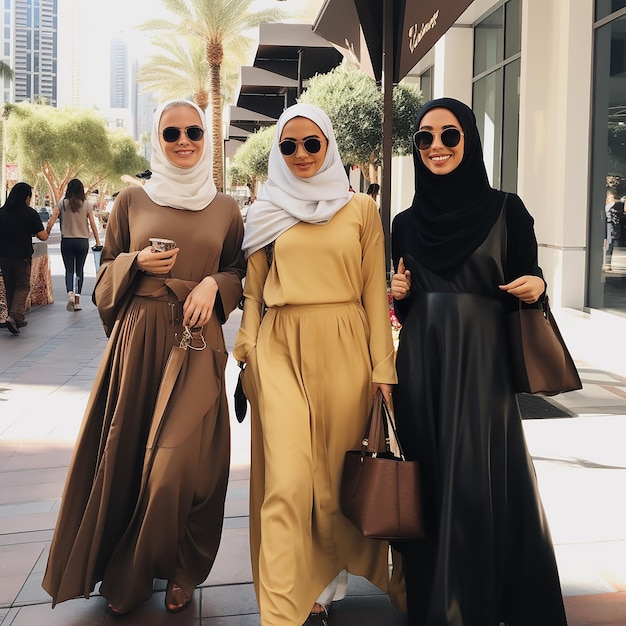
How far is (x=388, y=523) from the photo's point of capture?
2527mm

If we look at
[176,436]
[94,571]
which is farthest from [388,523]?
[94,571]

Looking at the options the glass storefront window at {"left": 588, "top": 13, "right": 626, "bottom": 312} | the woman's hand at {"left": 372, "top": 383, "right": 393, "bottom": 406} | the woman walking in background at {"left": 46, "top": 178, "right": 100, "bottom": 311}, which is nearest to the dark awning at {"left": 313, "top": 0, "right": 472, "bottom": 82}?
the woman's hand at {"left": 372, "top": 383, "right": 393, "bottom": 406}

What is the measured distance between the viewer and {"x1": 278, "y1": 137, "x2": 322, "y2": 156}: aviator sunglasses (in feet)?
9.26

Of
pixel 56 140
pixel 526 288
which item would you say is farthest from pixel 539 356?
pixel 56 140

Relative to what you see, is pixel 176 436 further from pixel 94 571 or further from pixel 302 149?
pixel 302 149

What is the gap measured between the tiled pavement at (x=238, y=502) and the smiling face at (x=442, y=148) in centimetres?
162

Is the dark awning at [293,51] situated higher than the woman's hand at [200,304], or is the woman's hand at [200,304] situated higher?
the dark awning at [293,51]

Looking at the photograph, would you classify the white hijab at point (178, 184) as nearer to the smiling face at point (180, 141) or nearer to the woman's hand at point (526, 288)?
the smiling face at point (180, 141)

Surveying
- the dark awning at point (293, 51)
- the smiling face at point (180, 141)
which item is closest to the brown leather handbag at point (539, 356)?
the smiling face at point (180, 141)

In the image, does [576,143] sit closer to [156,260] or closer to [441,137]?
[441,137]

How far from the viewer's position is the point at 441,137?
8.68 feet

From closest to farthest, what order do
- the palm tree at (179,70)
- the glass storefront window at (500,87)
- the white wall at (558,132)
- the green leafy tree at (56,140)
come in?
1. the white wall at (558,132)
2. the glass storefront window at (500,87)
3. the palm tree at (179,70)
4. the green leafy tree at (56,140)

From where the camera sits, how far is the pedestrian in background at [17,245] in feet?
32.6

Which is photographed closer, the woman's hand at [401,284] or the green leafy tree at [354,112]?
the woman's hand at [401,284]
